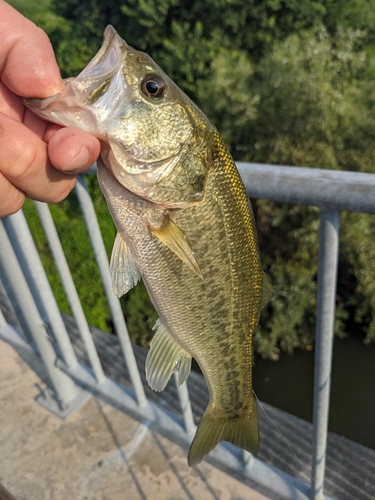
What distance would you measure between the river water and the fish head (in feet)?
15.8

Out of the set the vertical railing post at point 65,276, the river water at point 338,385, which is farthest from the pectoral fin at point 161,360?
the river water at point 338,385

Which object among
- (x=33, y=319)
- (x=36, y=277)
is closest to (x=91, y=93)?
(x=36, y=277)

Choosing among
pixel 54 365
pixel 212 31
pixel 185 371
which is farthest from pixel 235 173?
pixel 212 31

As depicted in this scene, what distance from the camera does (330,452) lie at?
5.85 ft

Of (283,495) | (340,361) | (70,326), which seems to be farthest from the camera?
(340,361)

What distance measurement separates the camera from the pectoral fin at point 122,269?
1.00 meters

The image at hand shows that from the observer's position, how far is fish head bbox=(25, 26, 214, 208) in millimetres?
893

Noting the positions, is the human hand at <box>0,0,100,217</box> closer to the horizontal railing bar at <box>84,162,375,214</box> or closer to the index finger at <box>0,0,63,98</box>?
the index finger at <box>0,0,63,98</box>

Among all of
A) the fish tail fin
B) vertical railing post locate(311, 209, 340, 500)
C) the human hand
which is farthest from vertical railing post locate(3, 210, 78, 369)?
vertical railing post locate(311, 209, 340, 500)

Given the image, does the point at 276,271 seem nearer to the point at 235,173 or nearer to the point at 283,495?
the point at 283,495

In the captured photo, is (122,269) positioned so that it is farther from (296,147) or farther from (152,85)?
(296,147)

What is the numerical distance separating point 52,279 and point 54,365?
4.11m

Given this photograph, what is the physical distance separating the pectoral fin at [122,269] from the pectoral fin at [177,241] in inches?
4.1

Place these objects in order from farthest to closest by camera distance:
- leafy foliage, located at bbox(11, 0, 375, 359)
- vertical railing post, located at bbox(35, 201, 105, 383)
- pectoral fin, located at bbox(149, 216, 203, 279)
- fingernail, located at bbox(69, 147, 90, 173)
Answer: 1. leafy foliage, located at bbox(11, 0, 375, 359)
2. vertical railing post, located at bbox(35, 201, 105, 383)
3. pectoral fin, located at bbox(149, 216, 203, 279)
4. fingernail, located at bbox(69, 147, 90, 173)
